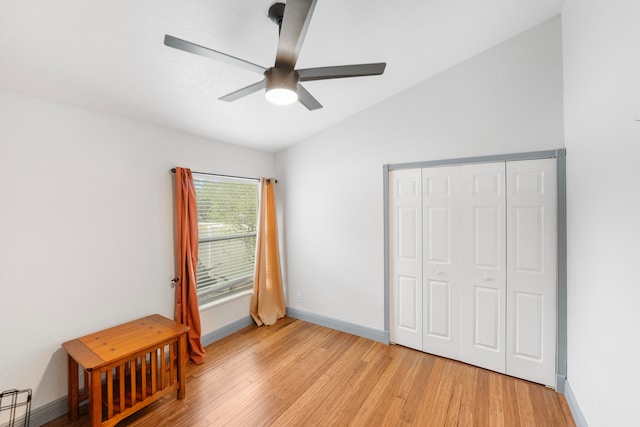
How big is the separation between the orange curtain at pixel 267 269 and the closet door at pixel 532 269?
2.59 meters

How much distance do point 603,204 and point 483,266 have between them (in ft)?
3.64

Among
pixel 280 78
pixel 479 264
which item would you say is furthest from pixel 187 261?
pixel 479 264

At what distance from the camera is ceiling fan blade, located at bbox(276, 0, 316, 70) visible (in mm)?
1018

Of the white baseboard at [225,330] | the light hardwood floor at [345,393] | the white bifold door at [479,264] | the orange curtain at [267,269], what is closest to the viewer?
the light hardwood floor at [345,393]

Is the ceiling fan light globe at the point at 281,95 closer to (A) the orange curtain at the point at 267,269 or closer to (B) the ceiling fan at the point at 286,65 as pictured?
(B) the ceiling fan at the point at 286,65

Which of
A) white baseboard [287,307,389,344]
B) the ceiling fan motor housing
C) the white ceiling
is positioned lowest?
white baseboard [287,307,389,344]

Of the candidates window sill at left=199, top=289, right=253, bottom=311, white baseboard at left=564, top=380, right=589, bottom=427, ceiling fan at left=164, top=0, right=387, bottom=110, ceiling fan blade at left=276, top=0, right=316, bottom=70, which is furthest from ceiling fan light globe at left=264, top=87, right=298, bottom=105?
white baseboard at left=564, top=380, right=589, bottom=427

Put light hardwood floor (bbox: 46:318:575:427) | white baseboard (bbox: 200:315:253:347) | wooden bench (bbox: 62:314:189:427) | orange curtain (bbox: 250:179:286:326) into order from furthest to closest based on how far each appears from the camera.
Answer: orange curtain (bbox: 250:179:286:326) → white baseboard (bbox: 200:315:253:347) → light hardwood floor (bbox: 46:318:575:427) → wooden bench (bbox: 62:314:189:427)

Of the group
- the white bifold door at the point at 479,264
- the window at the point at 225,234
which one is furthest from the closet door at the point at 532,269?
the window at the point at 225,234

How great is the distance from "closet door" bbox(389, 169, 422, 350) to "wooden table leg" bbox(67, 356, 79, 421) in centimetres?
276

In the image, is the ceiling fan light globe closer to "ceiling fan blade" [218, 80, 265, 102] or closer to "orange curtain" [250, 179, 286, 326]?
"ceiling fan blade" [218, 80, 265, 102]

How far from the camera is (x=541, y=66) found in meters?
2.14

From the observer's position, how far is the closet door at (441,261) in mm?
2518

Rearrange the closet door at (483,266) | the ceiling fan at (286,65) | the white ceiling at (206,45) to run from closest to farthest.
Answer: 1. the ceiling fan at (286,65)
2. the white ceiling at (206,45)
3. the closet door at (483,266)
